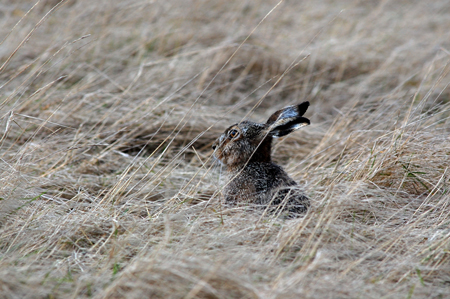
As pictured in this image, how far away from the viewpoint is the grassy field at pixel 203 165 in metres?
2.63

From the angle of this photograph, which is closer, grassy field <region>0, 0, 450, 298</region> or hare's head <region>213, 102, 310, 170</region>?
grassy field <region>0, 0, 450, 298</region>

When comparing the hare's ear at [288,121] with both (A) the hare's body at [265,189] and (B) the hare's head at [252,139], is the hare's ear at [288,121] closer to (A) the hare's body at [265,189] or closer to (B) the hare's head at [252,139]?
(B) the hare's head at [252,139]

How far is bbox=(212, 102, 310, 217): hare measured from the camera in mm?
3396

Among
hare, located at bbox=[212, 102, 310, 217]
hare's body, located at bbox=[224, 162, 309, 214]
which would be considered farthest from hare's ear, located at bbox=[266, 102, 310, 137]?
hare's body, located at bbox=[224, 162, 309, 214]

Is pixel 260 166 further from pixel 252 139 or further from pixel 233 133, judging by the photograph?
pixel 233 133

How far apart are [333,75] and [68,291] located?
16.6 feet

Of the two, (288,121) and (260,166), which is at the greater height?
(288,121)

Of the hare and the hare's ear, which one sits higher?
the hare's ear

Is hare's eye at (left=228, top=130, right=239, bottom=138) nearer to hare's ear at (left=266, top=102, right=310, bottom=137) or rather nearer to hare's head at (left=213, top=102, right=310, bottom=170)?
hare's head at (left=213, top=102, right=310, bottom=170)

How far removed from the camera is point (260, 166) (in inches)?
149

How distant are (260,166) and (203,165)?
44cm

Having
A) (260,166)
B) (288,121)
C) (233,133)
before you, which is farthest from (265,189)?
(233,133)

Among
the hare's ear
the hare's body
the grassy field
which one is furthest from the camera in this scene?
the hare's ear

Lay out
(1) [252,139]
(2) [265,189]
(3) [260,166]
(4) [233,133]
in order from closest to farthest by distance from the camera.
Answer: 1. (2) [265,189]
2. (3) [260,166]
3. (1) [252,139]
4. (4) [233,133]
